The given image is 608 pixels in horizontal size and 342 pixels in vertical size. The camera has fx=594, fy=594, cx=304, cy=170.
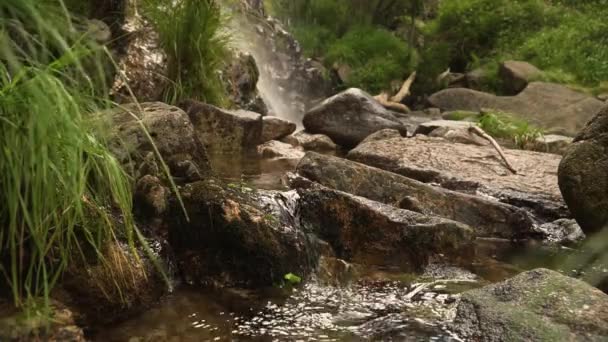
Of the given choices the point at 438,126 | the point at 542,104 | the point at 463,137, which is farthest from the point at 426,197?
the point at 542,104

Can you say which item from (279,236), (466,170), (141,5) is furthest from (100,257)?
(141,5)

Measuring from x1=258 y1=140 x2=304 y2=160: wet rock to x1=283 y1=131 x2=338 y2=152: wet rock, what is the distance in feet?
1.63

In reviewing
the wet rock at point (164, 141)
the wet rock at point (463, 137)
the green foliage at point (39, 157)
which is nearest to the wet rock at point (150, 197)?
the wet rock at point (164, 141)

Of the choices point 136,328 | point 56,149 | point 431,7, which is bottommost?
point 136,328

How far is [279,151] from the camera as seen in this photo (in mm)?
7000

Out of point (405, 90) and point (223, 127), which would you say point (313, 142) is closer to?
point (223, 127)

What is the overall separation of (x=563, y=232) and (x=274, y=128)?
3.98 m

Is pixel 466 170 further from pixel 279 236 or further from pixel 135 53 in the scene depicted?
pixel 135 53

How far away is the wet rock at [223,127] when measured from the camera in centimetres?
652

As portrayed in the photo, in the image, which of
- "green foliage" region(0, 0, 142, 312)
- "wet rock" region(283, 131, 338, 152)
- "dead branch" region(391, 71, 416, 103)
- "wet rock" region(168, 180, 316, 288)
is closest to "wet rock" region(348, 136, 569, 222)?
"wet rock" region(283, 131, 338, 152)

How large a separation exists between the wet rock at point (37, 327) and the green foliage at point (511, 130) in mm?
7903

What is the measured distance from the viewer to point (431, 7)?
71.1 ft

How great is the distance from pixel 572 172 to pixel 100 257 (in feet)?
11.2

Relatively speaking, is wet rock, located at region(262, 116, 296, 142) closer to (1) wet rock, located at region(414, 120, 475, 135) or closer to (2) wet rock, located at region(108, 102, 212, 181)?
(1) wet rock, located at region(414, 120, 475, 135)
